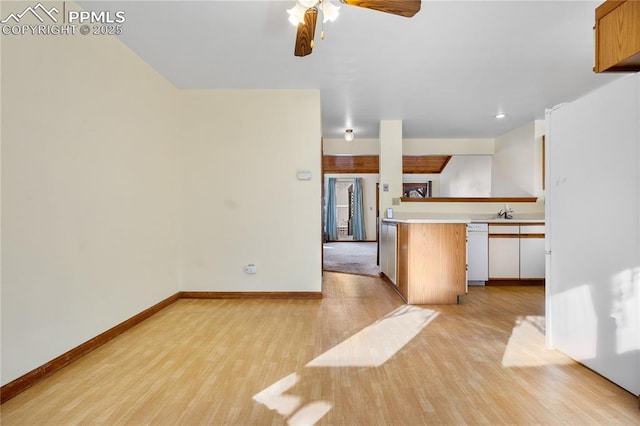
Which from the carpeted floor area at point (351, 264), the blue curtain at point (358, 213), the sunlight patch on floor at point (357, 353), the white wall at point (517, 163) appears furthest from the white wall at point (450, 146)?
the blue curtain at point (358, 213)

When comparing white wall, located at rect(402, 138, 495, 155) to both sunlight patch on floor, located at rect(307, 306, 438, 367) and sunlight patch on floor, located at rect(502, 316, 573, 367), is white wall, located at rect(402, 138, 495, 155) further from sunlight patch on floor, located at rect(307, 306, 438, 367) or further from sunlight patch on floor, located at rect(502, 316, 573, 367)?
sunlight patch on floor, located at rect(502, 316, 573, 367)

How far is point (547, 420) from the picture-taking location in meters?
1.46

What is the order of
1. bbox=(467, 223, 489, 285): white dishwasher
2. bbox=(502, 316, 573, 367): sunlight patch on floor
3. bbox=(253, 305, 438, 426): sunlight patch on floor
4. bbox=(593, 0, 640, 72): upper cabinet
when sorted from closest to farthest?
1. bbox=(593, 0, 640, 72): upper cabinet
2. bbox=(253, 305, 438, 426): sunlight patch on floor
3. bbox=(502, 316, 573, 367): sunlight patch on floor
4. bbox=(467, 223, 489, 285): white dishwasher

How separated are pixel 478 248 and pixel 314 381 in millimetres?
3251

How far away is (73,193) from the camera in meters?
2.10

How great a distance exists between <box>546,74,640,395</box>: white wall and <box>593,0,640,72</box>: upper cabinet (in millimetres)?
214

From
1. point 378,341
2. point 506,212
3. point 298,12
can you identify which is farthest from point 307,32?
point 506,212

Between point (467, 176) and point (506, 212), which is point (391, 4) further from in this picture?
point (467, 176)

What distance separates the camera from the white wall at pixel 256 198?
3635 millimetres

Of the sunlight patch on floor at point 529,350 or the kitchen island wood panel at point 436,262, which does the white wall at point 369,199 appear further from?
the sunlight patch on floor at point 529,350

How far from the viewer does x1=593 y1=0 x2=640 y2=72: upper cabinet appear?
1.41m

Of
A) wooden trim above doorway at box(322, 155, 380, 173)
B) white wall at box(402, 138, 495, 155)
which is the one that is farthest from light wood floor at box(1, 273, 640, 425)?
wooden trim above doorway at box(322, 155, 380, 173)

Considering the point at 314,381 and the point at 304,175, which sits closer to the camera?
the point at 314,381

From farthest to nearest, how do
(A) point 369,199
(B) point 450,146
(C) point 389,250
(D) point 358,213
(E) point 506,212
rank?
(A) point 369,199 → (D) point 358,213 → (B) point 450,146 → (E) point 506,212 → (C) point 389,250
